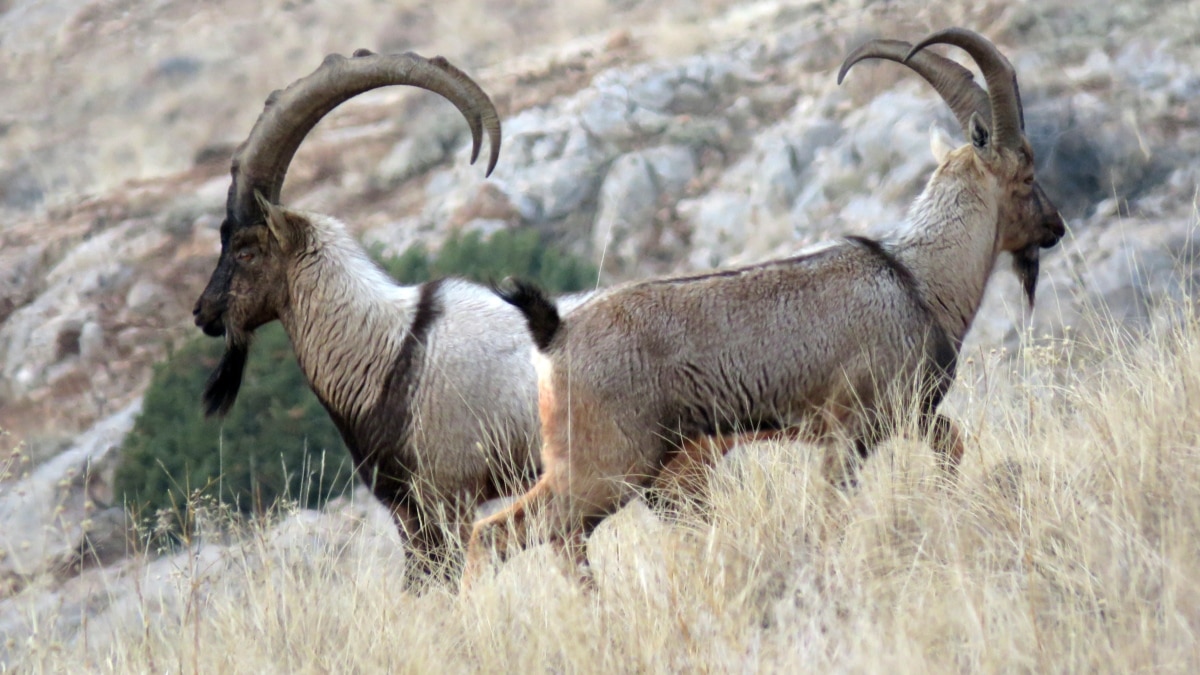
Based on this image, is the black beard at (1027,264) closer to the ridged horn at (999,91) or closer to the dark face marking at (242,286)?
the ridged horn at (999,91)

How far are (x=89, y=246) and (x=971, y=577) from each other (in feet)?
81.2

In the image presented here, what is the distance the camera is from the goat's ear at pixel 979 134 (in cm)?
539

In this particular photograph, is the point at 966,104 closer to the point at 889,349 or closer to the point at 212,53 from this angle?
the point at 889,349

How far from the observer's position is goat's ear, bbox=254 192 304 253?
584 centimetres

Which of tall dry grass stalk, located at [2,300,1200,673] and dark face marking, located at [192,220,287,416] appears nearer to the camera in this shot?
tall dry grass stalk, located at [2,300,1200,673]

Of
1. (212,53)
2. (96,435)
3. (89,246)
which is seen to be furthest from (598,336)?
(212,53)

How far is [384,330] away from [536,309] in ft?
4.75

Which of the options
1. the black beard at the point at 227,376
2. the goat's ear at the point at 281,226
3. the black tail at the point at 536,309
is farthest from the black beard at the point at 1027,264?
the black beard at the point at 227,376

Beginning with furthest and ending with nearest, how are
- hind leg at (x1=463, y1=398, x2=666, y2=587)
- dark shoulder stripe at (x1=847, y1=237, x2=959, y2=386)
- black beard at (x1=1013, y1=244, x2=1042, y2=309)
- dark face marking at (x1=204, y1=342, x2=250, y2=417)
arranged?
dark face marking at (x1=204, y1=342, x2=250, y2=417)
black beard at (x1=1013, y1=244, x2=1042, y2=309)
dark shoulder stripe at (x1=847, y1=237, x2=959, y2=386)
hind leg at (x1=463, y1=398, x2=666, y2=587)

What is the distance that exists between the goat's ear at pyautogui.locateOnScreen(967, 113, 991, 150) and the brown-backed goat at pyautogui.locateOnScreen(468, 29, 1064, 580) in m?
0.80

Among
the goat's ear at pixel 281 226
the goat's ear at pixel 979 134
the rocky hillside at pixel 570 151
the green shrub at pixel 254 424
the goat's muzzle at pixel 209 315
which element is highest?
the goat's ear at pixel 281 226

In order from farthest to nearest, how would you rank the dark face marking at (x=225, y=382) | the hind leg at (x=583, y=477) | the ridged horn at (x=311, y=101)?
the dark face marking at (x=225, y=382), the ridged horn at (x=311, y=101), the hind leg at (x=583, y=477)

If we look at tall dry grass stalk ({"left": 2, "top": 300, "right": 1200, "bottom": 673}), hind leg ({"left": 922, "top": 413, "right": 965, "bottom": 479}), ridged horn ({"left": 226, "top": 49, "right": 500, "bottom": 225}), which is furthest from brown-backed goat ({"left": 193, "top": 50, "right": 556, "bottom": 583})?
hind leg ({"left": 922, "top": 413, "right": 965, "bottom": 479})

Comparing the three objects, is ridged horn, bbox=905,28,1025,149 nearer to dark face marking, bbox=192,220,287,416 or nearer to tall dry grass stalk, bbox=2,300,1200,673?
tall dry grass stalk, bbox=2,300,1200,673
